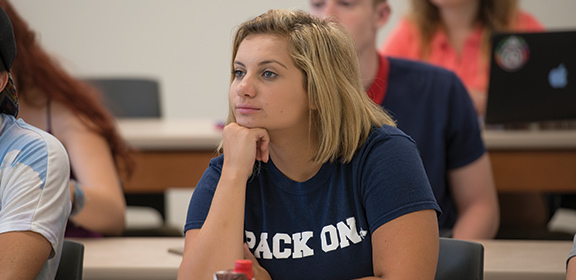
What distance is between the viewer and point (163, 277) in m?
1.50

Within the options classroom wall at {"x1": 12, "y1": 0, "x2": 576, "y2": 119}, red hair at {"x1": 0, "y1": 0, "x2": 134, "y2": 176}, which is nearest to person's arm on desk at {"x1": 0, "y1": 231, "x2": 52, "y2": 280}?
red hair at {"x1": 0, "y1": 0, "x2": 134, "y2": 176}

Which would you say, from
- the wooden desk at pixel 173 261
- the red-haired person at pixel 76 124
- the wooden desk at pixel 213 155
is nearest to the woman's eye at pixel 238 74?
the wooden desk at pixel 173 261

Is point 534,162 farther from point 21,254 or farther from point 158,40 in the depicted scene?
point 158,40

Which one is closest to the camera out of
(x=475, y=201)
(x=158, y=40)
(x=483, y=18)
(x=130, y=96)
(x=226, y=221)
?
(x=226, y=221)

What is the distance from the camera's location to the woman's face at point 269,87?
1.31 metres

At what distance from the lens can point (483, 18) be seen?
3068 millimetres

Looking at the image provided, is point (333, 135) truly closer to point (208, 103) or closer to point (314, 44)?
point (314, 44)

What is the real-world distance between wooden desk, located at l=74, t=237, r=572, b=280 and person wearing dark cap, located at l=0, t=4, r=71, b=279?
23 centimetres

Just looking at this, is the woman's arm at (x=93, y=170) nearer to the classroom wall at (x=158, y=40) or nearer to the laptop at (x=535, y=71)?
the laptop at (x=535, y=71)

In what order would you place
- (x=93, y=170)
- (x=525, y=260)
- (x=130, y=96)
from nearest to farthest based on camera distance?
(x=525, y=260), (x=93, y=170), (x=130, y=96)

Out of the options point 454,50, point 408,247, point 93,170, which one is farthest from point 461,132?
point 454,50

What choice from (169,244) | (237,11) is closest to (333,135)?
(169,244)

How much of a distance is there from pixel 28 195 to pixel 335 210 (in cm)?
56

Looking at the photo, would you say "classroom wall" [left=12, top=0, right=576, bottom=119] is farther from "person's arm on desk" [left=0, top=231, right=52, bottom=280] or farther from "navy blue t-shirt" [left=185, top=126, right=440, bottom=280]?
"person's arm on desk" [left=0, top=231, right=52, bottom=280]
